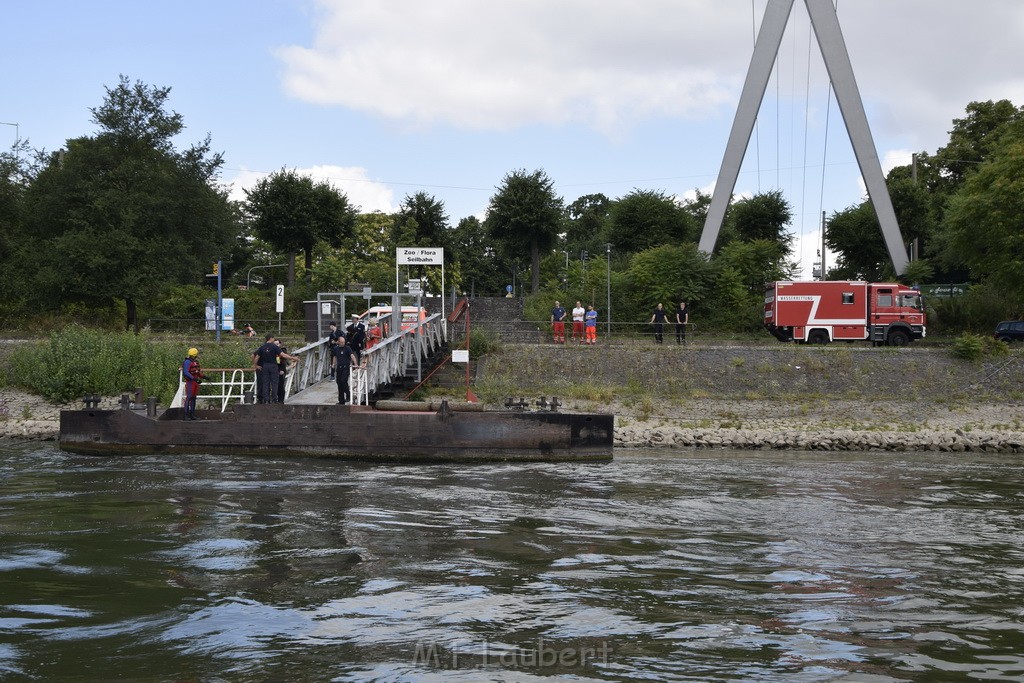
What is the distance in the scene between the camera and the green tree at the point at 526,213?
212 feet

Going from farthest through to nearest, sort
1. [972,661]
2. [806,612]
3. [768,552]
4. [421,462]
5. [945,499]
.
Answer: [421,462] < [945,499] < [768,552] < [806,612] < [972,661]

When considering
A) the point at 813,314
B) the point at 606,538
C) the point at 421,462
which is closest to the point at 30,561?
the point at 606,538

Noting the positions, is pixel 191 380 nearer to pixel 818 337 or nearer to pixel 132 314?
pixel 132 314

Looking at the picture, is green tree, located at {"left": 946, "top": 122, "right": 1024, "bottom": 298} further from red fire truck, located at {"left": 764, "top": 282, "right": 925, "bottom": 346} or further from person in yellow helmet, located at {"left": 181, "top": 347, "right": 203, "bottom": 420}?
person in yellow helmet, located at {"left": 181, "top": 347, "right": 203, "bottom": 420}

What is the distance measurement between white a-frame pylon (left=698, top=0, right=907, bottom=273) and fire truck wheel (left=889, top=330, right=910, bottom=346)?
11.8 meters

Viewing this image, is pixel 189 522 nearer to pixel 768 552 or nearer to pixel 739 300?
pixel 768 552

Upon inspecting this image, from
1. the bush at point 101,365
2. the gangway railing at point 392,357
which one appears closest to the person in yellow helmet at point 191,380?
the gangway railing at point 392,357

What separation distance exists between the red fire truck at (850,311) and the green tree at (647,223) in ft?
58.9

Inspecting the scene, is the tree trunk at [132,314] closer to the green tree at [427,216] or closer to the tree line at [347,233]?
the tree line at [347,233]

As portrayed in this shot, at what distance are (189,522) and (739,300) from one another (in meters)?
38.8

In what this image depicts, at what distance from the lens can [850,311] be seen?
44469mm

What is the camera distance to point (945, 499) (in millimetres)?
18109

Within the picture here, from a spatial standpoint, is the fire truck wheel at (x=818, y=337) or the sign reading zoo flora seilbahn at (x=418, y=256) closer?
the sign reading zoo flora seilbahn at (x=418, y=256)

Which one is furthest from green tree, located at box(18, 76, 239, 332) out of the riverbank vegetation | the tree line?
the riverbank vegetation
